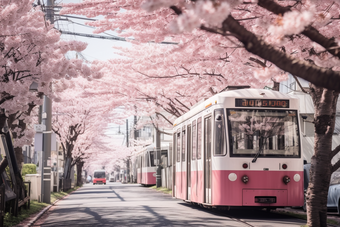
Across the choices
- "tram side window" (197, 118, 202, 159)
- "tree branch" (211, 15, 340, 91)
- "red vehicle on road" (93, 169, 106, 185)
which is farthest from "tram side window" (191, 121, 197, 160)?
"red vehicle on road" (93, 169, 106, 185)

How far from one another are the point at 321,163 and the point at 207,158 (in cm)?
406

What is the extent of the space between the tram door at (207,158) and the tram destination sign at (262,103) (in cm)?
105

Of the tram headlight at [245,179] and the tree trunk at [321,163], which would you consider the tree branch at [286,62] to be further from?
the tram headlight at [245,179]

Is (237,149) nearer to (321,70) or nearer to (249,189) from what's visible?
(249,189)

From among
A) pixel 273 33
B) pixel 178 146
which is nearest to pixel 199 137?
pixel 178 146

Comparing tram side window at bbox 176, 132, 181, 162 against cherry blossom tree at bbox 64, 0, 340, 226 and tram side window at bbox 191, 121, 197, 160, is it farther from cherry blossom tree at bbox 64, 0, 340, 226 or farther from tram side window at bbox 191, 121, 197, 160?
cherry blossom tree at bbox 64, 0, 340, 226

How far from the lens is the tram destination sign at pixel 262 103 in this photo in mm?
13656

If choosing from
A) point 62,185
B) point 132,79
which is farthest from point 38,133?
point 62,185

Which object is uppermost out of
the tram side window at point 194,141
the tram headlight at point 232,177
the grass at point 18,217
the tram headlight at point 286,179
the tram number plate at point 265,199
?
the tram side window at point 194,141

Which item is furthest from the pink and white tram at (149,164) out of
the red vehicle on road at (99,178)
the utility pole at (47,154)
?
the red vehicle on road at (99,178)

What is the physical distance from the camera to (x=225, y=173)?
13.3m

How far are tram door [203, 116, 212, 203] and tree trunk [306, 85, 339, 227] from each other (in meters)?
3.65

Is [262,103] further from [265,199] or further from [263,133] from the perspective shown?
[265,199]

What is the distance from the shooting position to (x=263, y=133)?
13422 mm
